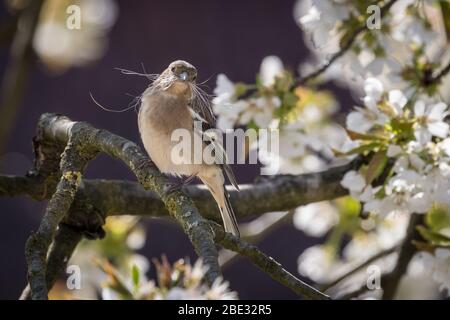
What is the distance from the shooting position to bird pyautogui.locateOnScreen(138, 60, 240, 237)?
2.52 metres

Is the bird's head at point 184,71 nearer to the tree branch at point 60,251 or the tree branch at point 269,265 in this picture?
the tree branch at point 60,251

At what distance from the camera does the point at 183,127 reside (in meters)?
2.59

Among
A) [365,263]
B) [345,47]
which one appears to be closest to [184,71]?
[345,47]

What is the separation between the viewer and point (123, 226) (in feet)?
9.87

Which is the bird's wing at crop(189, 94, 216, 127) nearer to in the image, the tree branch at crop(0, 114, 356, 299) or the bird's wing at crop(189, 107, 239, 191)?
the bird's wing at crop(189, 107, 239, 191)

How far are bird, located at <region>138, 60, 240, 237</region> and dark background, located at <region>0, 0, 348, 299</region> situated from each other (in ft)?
5.38

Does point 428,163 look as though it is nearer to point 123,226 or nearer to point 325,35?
point 325,35

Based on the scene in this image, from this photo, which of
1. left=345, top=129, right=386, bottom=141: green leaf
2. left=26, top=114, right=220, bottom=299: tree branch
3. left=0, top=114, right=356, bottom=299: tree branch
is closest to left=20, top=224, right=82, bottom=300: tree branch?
left=0, top=114, right=356, bottom=299: tree branch

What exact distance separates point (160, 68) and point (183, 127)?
1.85 meters

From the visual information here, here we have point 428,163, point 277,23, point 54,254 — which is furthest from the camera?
point 277,23

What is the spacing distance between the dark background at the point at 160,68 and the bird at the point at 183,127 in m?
1.64

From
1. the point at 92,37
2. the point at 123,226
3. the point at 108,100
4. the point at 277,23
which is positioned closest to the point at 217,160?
the point at 123,226
